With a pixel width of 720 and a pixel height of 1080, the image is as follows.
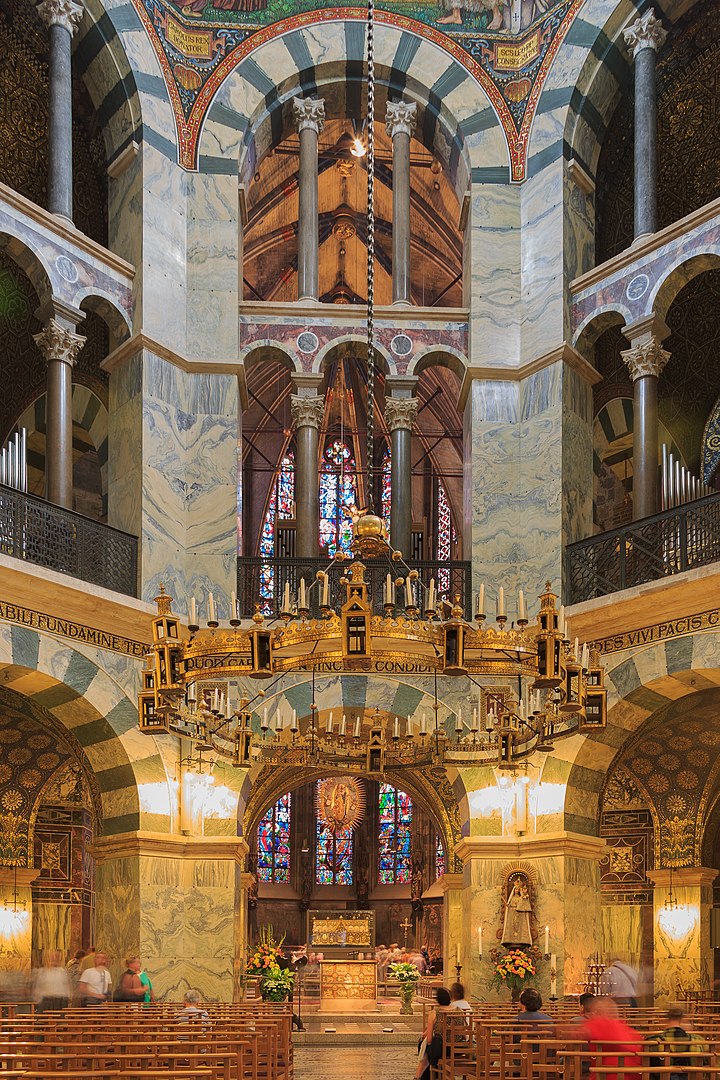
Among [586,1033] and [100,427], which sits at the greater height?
[100,427]

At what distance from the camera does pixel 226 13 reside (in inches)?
674

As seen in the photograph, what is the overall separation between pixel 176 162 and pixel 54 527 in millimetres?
4874

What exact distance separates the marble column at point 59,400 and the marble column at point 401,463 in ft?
11.9

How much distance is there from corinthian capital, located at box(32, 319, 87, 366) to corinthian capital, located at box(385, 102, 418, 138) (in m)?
4.84

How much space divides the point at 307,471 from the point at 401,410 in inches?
50.8

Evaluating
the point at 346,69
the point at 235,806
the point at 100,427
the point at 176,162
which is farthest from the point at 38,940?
the point at 346,69

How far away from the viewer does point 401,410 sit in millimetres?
16859

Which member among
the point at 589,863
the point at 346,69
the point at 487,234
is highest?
the point at 346,69

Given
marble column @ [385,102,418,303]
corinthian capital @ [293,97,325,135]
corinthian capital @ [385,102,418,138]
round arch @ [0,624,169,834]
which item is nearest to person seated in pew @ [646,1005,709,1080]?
round arch @ [0,624,169,834]

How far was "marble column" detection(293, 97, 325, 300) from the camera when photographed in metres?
17.2

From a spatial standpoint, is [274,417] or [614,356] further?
[274,417]

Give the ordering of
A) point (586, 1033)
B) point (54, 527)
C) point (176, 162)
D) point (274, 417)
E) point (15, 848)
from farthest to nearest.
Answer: point (274, 417), point (15, 848), point (176, 162), point (54, 527), point (586, 1033)

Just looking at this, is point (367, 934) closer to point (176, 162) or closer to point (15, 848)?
point (15, 848)

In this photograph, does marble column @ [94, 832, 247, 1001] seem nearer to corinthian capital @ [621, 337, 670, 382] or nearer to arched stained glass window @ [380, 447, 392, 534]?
corinthian capital @ [621, 337, 670, 382]
